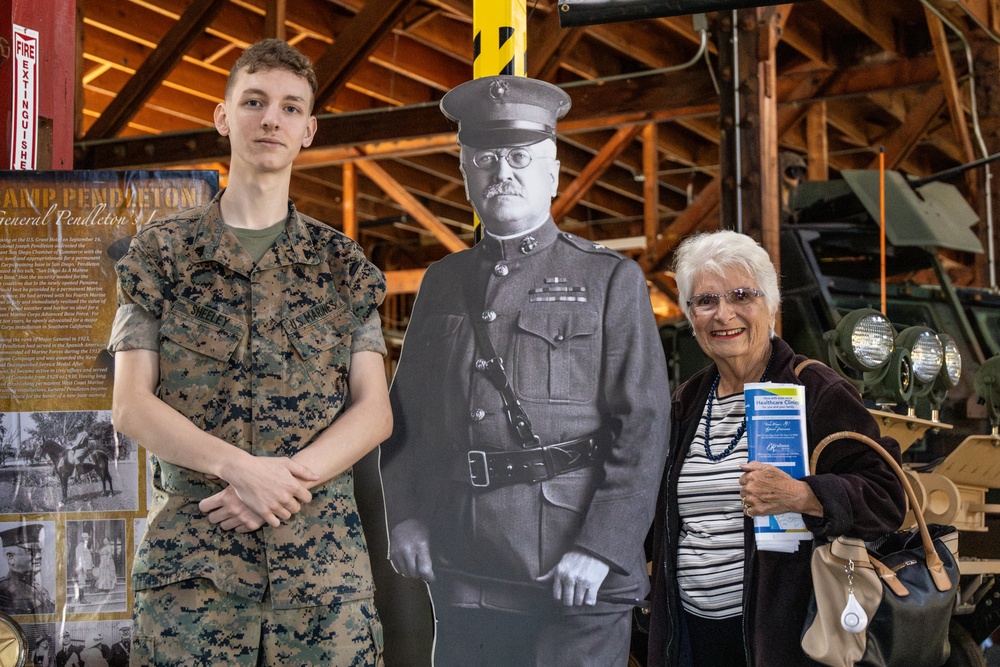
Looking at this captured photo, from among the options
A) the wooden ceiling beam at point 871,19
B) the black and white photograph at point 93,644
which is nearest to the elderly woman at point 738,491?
the black and white photograph at point 93,644

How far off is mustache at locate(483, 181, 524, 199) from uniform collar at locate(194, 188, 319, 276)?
0.50m

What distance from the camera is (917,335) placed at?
443 cm

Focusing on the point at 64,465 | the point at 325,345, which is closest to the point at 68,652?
the point at 64,465

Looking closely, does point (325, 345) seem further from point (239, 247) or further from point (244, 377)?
point (239, 247)

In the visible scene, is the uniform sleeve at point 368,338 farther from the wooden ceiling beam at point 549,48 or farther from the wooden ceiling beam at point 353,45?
the wooden ceiling beam at point 353,45

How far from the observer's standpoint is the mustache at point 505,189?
294 centimetres

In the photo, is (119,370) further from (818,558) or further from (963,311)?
(963,311)

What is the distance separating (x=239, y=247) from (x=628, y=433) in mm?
996

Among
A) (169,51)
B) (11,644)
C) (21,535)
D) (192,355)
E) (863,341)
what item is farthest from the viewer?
(169,51)

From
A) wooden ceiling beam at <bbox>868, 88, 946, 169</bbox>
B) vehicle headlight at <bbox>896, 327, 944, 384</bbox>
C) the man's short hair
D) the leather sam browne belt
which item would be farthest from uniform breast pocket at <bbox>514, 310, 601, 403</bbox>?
wooden ceiling beam at <bbox>868, 88, 946, 169</bbox>

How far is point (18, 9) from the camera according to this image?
416 centimetres

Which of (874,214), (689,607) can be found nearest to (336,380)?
(689,607)

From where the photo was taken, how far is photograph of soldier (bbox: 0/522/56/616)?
11.3 feet

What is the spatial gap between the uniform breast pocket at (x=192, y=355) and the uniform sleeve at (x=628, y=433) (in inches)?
34.8
